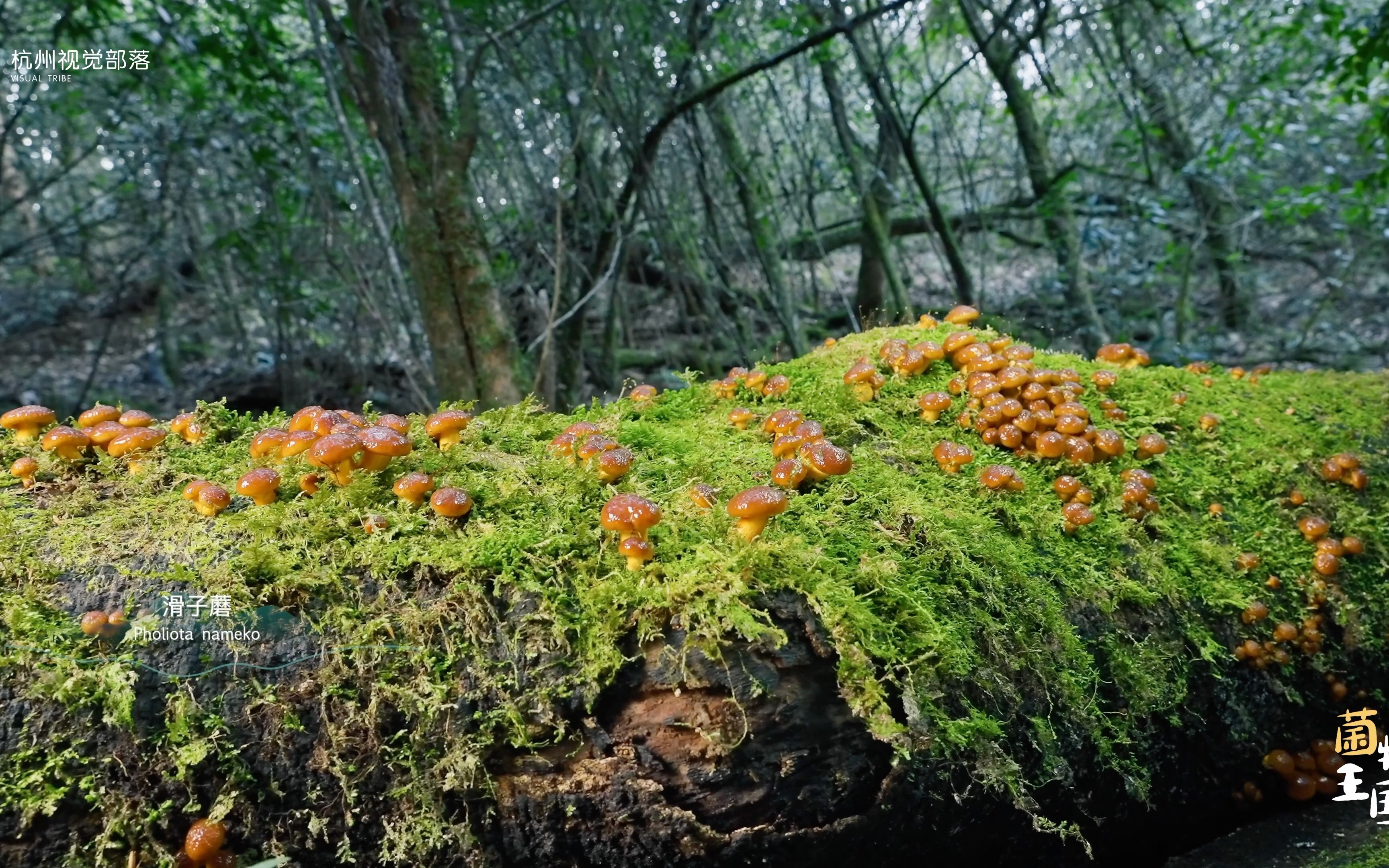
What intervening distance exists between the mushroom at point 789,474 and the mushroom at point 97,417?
179 cm

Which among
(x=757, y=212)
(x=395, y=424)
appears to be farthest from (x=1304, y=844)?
(x=757, y=212)

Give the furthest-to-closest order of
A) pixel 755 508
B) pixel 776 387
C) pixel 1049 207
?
pixel 1049 207
pixel 776 387
pixel 755 508

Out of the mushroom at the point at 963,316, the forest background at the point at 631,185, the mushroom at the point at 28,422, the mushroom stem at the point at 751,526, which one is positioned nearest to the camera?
the mushroom stem at the point at 751,526

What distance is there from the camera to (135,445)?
6.75 ft

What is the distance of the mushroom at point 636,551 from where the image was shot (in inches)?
68.3

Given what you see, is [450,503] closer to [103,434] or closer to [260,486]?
[260,486]

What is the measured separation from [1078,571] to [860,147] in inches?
203

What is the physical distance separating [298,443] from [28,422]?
0.79 m

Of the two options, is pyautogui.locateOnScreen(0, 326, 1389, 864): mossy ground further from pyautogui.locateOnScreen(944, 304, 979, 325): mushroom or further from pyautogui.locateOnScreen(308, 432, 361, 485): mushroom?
pyautogui.locateOnScreen(944, 304, 979, 325): mushroom

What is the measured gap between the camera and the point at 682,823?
1.60 meters

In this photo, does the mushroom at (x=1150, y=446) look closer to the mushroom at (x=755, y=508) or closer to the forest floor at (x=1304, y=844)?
the forest floor at (x=1304, y=844)

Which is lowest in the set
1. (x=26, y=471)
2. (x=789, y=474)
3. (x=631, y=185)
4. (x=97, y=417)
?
(x=789, y=474)

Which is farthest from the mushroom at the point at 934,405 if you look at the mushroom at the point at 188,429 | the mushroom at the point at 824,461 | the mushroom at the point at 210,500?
the mushroom at the point at 188,429

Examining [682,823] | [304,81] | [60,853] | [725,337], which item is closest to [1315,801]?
[682,823]
